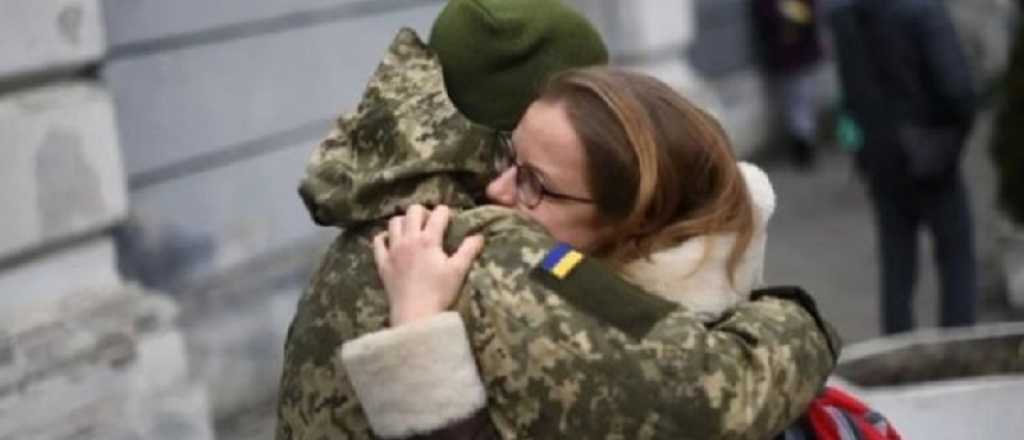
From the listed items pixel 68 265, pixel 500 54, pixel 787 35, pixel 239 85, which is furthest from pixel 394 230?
pixel 787 35

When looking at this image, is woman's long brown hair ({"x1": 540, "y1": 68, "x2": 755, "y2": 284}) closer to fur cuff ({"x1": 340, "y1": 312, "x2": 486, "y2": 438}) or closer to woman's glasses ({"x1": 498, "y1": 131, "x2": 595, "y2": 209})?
woman's glasses ({"x1": 498, "y1": 131, "x2": 595, "y2": 209})

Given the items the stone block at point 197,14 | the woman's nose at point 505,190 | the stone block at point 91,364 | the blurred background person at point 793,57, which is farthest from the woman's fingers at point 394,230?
the blurred background person at point 793,57

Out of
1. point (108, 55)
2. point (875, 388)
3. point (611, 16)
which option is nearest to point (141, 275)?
point (108, 55)

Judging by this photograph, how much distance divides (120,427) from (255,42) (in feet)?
6.37

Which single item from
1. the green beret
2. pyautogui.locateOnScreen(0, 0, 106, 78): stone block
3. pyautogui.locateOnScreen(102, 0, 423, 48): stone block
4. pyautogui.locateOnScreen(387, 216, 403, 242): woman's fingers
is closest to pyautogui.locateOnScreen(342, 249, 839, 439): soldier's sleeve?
pyautogui.locateOnScreen(387, 216, 403, 242): woman's fingers

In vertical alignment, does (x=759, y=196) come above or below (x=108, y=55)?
above

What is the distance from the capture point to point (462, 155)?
1.97 meters

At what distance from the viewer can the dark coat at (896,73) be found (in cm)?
602

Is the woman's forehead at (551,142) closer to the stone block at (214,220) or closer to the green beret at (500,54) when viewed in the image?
the green beret at (500,54)

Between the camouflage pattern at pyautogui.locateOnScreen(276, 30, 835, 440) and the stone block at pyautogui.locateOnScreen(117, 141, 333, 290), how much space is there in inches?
134

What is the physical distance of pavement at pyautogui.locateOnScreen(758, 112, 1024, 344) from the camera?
7.72 metres

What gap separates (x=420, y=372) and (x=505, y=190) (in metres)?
0.23

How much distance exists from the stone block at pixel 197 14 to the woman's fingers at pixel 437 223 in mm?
3861

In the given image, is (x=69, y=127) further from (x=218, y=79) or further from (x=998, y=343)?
(x=998, y=343)
